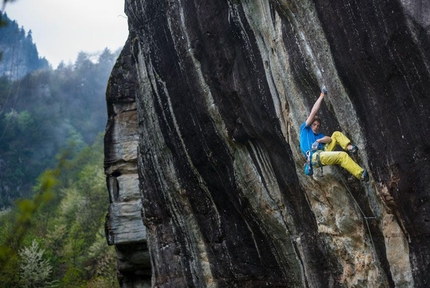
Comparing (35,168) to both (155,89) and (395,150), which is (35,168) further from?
(395,150)

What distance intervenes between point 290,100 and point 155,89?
14.4 ft

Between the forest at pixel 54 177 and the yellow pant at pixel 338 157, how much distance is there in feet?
10.8

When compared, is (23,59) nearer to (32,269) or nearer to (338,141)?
(32,269)

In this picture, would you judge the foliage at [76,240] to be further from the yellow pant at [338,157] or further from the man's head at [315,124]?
the yellow pant at [338,157]

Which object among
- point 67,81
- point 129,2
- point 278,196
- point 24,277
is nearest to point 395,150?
point 278,196

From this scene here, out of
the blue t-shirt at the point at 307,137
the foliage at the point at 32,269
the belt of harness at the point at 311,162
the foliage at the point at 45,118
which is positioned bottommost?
the belt of harness at the point at 311,162

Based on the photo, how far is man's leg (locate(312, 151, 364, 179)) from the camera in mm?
7352

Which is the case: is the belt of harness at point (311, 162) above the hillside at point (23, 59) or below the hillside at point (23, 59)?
below

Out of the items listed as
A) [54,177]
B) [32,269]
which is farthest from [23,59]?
[54,177]

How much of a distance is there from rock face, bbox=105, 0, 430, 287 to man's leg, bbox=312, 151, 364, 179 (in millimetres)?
171

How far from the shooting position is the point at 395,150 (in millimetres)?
6746

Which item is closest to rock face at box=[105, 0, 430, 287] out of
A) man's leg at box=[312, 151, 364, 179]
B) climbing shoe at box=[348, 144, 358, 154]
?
climbing shoe at box=[348, 144, 358, 154]

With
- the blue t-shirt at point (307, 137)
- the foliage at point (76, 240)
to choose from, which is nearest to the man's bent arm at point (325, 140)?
the blue t-shirt at point (307, 137)

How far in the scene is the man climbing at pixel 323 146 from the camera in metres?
7.37
